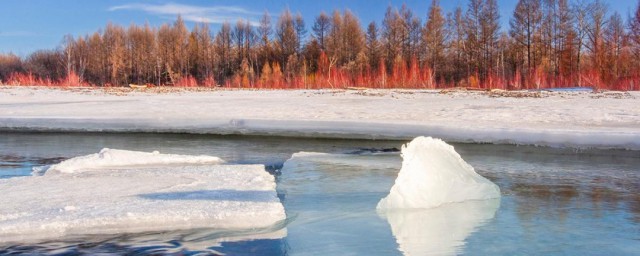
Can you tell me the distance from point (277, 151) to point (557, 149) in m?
2.85

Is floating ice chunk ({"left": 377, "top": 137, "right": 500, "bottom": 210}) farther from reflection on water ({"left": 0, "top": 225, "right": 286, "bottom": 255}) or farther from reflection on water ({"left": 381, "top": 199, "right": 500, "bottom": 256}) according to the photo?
reflection on water ({"left": 0, "top": 225, "right": 286, "bottom": 255})

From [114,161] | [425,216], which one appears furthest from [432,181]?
[114,161]

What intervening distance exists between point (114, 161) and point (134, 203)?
5.84 feet

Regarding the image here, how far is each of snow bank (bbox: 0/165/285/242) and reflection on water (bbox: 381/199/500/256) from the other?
598 mm

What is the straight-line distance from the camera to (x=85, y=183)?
12.7 feet

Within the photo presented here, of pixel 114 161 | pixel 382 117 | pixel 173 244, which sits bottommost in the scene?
pixel 173 244

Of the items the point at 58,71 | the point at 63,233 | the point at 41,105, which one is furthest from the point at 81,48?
the point at 63,233

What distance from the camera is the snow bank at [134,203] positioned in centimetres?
284

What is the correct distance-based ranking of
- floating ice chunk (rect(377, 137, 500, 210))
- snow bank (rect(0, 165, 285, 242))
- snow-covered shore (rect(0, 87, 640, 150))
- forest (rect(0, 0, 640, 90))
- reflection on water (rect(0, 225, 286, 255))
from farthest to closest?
forest (rect(0, 0, 640, 90)), snow-covered shore (rect(0, 87, 640, 150)), floating ice chunk (rect(377, 137, 500, 210)), snow bank (rect(0, 165, 285, 242)), reflection on water (rect(0, 225, 286, 255))

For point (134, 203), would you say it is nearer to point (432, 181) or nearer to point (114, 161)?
point (432, 181)

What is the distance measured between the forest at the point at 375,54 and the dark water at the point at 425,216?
9929 mm

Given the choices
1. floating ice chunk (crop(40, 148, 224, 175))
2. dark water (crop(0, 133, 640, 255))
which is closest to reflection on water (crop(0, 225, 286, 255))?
dark water (crop(0, 133, 640, 255))

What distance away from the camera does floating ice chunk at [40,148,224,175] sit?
4519 mm

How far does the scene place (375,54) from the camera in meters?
29.6
